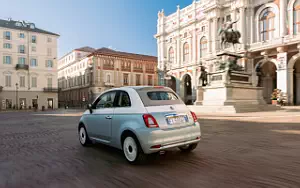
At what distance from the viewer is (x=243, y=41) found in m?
32.7

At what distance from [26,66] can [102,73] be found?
54.2 ft

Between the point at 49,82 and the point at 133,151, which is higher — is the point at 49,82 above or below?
above

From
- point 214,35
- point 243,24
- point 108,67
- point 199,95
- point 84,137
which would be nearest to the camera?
point 84,137

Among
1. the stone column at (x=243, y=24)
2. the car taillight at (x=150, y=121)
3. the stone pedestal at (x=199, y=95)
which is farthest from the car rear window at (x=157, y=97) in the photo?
the stone column at (x=243, y=24)

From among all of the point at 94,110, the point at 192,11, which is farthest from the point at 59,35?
the point at 94,110

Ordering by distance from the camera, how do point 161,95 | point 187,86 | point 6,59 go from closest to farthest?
1. point 161,95
2. point 187,86
3. point 6,59

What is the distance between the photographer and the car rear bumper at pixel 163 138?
4184 millimetres

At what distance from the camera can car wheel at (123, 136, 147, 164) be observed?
4.30 m

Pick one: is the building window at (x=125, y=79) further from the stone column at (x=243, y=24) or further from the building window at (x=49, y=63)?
the stone column at (x=243, y=24)

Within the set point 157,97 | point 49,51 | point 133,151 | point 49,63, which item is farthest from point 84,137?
point 49,51

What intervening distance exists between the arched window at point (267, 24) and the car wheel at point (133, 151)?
32.0m

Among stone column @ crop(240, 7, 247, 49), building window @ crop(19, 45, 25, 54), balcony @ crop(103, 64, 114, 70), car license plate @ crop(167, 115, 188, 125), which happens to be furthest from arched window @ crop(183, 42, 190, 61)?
car license plate @ crop(167, 115, 188, 125)

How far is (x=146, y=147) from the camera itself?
4188mm

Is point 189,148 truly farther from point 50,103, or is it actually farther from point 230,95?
point 50,103
